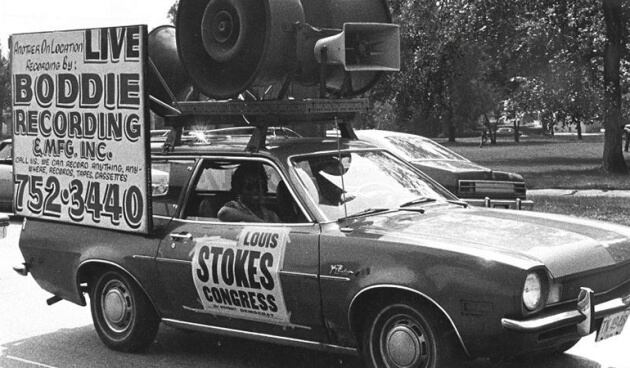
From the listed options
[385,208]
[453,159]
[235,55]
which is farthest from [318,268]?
[453,159]

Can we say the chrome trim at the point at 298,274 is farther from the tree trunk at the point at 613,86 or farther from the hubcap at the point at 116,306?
the tree trunk at the point at 613,86

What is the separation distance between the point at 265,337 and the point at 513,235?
164 centimetres

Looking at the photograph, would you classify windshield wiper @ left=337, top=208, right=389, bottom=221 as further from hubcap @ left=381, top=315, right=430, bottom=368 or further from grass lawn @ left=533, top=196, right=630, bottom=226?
grass lawn @ left=533, top=196, right=630, bottom=226

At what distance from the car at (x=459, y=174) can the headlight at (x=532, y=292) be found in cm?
438

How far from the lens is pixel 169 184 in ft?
22.4

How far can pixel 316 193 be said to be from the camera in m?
6.03

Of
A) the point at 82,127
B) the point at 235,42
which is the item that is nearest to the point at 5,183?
the point at 82,127

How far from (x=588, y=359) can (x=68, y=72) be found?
13.7ft

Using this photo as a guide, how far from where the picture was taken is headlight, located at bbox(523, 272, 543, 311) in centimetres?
496

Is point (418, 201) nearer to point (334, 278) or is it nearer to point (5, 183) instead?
point (334, 278)

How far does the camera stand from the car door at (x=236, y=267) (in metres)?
5.73

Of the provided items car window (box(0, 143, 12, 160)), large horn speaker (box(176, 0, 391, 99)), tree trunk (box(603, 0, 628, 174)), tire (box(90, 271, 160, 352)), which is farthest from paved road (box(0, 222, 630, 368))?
tree trunk (box(603, 0, 628, 174))

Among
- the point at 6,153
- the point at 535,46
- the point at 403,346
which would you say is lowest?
the point at 403,346

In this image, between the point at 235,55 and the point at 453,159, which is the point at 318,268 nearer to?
the point at 235,55
